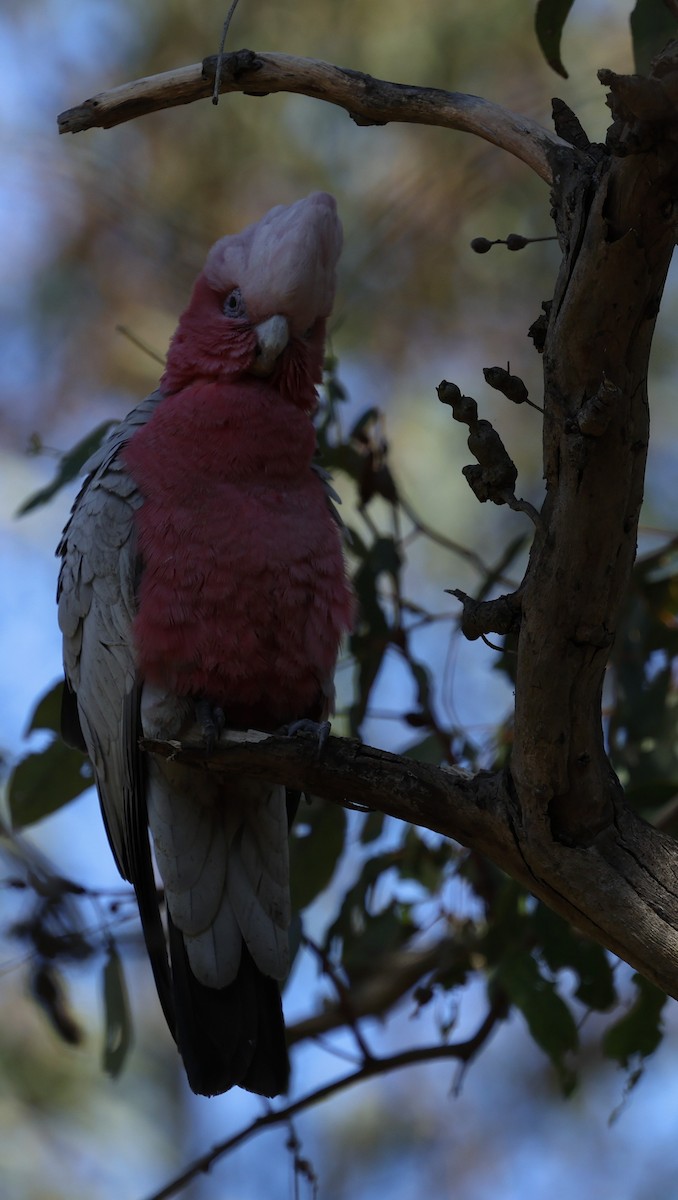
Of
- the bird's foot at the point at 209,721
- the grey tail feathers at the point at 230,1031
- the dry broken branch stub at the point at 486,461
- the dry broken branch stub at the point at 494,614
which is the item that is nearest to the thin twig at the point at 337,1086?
the grey tail feathers at the point at 230,1031

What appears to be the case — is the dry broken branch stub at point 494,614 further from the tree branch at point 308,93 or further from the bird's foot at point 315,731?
the tree branch at point 308,93

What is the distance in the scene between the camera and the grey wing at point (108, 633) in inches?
107

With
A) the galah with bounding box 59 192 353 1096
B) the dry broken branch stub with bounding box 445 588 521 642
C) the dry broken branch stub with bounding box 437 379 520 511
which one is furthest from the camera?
the galah with bounding box 59 192 353 1096

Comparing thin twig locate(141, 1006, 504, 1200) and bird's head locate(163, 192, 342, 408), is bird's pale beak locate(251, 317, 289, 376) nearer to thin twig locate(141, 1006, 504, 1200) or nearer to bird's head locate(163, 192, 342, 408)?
bird's head locate(163, 192, 342, 408)

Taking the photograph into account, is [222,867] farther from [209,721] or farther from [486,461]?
[486,461]

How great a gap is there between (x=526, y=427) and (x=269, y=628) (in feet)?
12.3

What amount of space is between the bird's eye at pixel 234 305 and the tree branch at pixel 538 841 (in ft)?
3.75

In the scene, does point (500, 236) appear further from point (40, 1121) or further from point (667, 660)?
point (40, 1121)

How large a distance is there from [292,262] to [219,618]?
0.81 metres

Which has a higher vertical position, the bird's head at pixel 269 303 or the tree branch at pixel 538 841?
the bird's head at pixel 269 303

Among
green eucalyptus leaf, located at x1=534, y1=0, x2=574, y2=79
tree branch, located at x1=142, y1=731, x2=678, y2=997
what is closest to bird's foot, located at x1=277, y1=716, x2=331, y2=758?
tree branch, located at x1=142, y1=731, x2=678, y2=997

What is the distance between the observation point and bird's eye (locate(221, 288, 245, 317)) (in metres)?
2.91

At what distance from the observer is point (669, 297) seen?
6.27m

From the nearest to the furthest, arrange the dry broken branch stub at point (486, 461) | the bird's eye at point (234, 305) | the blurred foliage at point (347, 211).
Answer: the dry broken branch stub at point (486, 461) < the bird's eye at point (234, 305) < the blurred foliage at point (347, 211)
